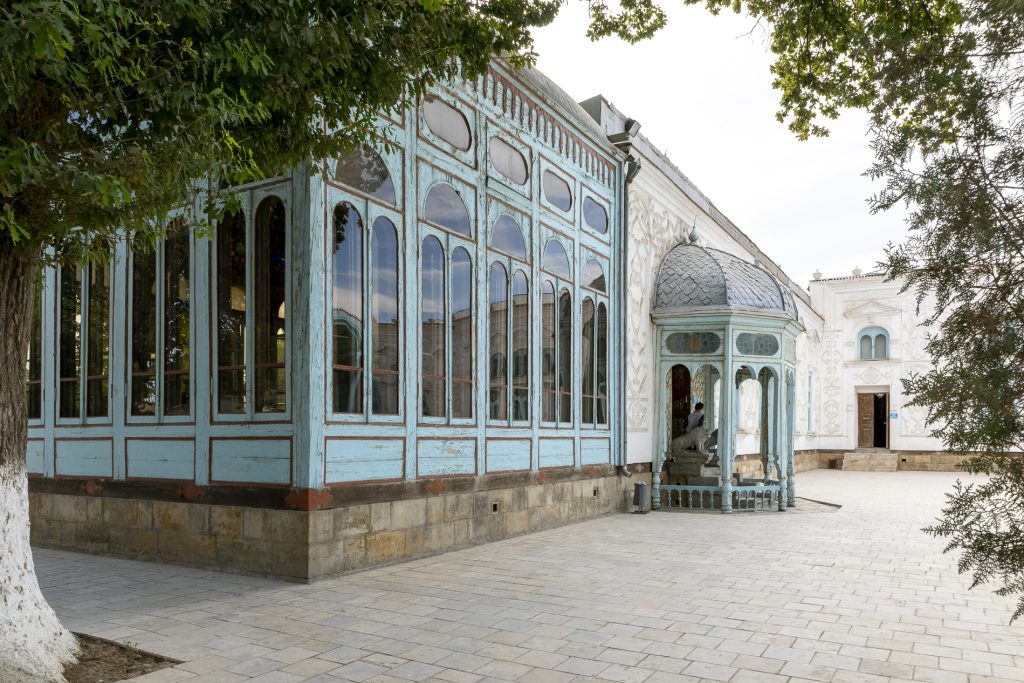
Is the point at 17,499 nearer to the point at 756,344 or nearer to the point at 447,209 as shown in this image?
the point at 447,209

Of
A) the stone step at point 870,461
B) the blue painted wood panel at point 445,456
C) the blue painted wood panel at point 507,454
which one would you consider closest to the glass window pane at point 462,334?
the blue painted wood panel at point 445,456

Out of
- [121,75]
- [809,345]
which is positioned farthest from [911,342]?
[121,75]

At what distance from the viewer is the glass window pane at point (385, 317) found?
840 cm

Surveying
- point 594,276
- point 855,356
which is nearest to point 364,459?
point 594,276

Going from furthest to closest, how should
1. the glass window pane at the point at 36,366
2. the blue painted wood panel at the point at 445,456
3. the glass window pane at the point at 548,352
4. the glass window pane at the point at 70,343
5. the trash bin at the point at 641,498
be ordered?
the trash bin at the point at 641,498 < the glass window pane at the point at 548,352 < the glass window pane at the point at 36,366 < the glass window pane at the point at 70,343 < the blue painted wood panel at the point at 445,456

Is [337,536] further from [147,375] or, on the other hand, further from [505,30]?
[505,30]

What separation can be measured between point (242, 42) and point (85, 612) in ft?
15.0

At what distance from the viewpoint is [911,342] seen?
32250mm

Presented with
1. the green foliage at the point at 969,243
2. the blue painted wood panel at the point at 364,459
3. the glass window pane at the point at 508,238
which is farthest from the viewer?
the glass window pane at the point at 508,238

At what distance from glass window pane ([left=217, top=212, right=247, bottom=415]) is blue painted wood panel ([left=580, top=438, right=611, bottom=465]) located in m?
6.22

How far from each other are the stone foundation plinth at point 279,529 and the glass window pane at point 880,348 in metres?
26.6

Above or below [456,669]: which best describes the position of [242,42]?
above

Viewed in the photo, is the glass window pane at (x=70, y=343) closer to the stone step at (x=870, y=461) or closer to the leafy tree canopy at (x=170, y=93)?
the leafy tree canopy at (x=170, y=93)

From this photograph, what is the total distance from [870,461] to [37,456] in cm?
2957
